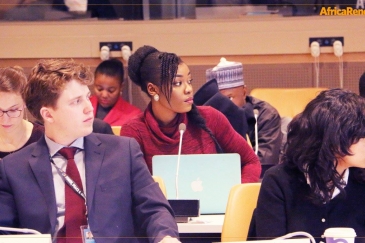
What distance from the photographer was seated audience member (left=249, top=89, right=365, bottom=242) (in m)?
2.13

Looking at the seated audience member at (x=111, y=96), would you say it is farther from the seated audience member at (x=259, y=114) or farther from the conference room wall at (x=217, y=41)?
the seated audience member at (x=259, y=114)

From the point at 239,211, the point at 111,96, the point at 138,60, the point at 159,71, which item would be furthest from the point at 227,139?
the point at 111,96

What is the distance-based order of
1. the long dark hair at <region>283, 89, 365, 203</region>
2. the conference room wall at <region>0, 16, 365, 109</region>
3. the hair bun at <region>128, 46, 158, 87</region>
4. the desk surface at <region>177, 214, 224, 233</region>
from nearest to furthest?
the long dark hair at <region>283, 89, 365, 203</region>
the desk surface at <region>177, 214, 224, 233</region>
the hair bun at <region>128, 46, 158, 87</region>
the conference room wall at <region>0, 16, 365, 109</region>

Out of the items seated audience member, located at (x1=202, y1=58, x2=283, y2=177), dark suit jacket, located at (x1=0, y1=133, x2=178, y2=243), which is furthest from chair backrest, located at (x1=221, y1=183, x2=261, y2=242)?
seated audience member, located at (x1=202, y1=58, x2=283, y2=177)

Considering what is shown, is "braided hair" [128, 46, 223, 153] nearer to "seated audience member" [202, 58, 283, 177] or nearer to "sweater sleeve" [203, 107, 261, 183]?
"sweater sleeve" [203, 107, 261, 183]

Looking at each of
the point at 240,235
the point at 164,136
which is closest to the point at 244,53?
the point at 164,136

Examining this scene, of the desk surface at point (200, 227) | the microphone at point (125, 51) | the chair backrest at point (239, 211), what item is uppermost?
the microphone at point (125, 51)

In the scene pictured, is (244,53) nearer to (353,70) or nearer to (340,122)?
(353,70)

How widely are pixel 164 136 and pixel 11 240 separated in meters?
1.68

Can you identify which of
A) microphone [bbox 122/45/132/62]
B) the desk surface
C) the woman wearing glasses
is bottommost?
the desk surface

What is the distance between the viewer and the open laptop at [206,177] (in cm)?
282

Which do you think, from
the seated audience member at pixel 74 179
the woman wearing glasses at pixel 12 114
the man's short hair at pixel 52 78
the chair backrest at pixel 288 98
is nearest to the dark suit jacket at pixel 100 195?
the seated audience member at pixel 74 179

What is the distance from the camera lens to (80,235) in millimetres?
2123

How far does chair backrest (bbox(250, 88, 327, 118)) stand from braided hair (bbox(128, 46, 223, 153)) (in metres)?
1.68
